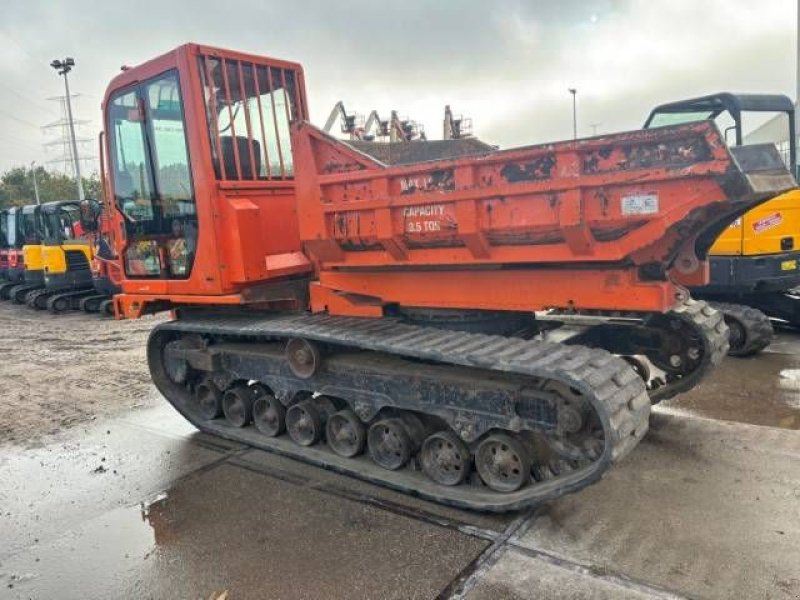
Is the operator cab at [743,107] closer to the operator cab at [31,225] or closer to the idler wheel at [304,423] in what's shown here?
the idler wheel at [304,423]

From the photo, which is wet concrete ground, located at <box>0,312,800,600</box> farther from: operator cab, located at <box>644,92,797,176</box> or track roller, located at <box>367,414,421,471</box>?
operator cab, located at <box>644,92,797,176</box>

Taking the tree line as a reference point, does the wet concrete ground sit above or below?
below

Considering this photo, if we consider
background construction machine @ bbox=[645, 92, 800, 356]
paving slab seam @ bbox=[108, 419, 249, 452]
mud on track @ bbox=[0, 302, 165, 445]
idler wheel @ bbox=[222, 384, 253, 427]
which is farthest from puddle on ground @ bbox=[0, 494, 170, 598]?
background construction machine @ bbox=[645, 92, 800, 356]

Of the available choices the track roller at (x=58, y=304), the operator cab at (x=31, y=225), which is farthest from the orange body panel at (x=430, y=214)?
the operator cab at (x=31, y=225)

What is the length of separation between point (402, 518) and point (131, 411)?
376cm

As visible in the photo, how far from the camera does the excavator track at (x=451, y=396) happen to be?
11.3ft

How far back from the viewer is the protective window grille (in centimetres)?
471

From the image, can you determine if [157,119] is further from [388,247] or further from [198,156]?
[388,247]

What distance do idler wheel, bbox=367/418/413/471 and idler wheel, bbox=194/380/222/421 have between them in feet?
5.71

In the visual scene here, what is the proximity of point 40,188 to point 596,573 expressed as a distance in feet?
191

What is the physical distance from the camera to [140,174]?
5211 millimetres

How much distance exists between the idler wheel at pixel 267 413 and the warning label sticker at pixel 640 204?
297 centimetres

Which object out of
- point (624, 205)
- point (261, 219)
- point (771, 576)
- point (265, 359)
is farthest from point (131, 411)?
point (771, 576)

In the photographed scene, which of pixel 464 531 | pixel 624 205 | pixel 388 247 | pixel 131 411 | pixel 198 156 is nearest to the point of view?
pixel 624 205
